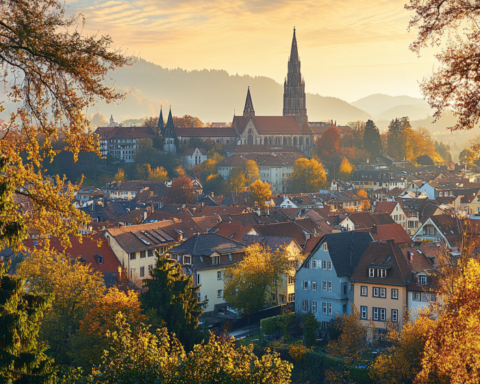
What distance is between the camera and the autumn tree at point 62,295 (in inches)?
1052

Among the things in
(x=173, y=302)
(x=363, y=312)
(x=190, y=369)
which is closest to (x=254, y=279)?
(x=363, y=312)

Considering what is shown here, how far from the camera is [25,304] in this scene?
11141 mm

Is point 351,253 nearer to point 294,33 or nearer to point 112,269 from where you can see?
point 112,269

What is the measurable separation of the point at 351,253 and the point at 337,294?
2.67 metres

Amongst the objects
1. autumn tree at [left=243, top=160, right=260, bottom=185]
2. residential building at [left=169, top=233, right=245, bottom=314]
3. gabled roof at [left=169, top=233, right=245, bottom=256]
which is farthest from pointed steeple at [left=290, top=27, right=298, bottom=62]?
residential building at [left=169, top=233, right=245, bottom=314]

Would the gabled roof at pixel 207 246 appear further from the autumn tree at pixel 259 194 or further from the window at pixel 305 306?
the autumn tree at pixel 259 194

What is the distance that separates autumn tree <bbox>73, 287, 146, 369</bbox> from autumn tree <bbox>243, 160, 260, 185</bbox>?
8718 cm

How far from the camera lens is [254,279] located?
39812mm

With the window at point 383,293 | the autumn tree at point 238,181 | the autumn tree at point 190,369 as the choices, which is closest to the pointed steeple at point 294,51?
the autumn tree at point 238,181

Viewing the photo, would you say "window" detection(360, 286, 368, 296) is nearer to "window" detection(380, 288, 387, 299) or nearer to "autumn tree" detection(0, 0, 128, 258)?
"window" detection(380, 288, 387, 299)

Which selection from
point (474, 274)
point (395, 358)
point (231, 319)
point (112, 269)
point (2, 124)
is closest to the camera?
point (2, 124)

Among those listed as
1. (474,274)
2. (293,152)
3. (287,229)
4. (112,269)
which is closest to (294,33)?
(293,152)

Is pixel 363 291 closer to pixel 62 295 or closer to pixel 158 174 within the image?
pixel 62 295

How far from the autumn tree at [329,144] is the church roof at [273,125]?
10.7 m
